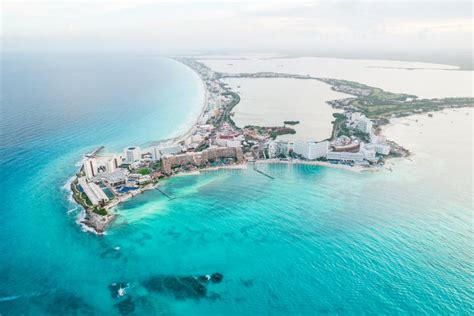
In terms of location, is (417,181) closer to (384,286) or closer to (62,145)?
(384,286)

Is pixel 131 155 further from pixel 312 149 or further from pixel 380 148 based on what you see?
pixel 380 148

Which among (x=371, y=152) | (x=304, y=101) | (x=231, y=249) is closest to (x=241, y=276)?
(x=231, y=249)

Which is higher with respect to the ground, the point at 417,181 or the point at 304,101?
the point at 304,101

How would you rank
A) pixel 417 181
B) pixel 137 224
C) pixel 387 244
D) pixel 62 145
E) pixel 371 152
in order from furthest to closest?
pixel 62 145 < pixel 371 152 < pixel 417 181 < pixel 137 224 < pixel 387 244

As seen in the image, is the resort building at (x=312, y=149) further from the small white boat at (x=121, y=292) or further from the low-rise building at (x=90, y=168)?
the small white boat at (x=121, y=292)

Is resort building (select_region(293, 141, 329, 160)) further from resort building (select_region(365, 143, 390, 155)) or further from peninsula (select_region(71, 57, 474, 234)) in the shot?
Answer: resort building (select_region(365, 143, 390, 155))

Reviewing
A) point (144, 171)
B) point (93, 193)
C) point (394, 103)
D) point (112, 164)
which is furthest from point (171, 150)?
point (394, 103)
